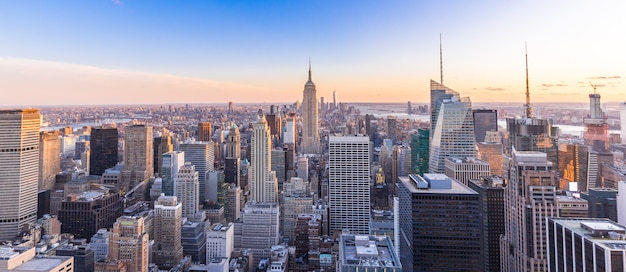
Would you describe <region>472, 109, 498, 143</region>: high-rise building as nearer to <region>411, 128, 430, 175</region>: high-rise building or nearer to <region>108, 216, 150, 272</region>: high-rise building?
<region>411, 128, 430, 175</region>: high-rise building

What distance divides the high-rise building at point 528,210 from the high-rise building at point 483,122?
7709mm

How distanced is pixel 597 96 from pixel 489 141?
25.5ft

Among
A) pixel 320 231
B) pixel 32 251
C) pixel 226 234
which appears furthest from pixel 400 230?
pixel 32 251

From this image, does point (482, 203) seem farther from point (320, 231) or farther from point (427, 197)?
point (320, 231)

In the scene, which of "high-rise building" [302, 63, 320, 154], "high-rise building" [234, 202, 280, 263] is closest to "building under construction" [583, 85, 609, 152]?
"high-rise building" [234, 202, 280, 263]

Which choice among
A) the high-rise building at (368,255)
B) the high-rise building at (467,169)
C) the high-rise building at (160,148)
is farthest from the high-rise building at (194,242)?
the high-rise building at (467,169)

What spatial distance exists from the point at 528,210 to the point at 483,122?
402 inches

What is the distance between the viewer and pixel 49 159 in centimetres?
1689

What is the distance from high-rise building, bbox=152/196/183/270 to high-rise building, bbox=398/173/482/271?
7656mm

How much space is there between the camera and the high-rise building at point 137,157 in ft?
63.5

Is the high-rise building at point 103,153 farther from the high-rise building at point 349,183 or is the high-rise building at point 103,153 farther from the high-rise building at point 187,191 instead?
the high-rise building at point 349,183

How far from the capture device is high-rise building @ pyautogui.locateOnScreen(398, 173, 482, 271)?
957 centimetres

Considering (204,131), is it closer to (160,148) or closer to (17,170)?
(160,148)

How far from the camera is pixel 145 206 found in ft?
55.3
